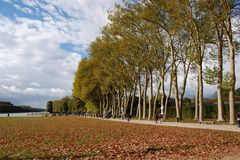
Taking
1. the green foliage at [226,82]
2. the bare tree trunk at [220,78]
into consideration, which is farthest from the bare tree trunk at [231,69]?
the bare tree trunk at [220,78]

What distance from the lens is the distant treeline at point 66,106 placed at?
13648 cm

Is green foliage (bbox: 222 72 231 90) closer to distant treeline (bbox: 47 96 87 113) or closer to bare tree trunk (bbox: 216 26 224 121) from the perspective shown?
bare tree trunk (bbox: 216 26 224 121)

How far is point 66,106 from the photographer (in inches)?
6319

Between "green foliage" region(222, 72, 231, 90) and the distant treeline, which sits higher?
the distant treeline

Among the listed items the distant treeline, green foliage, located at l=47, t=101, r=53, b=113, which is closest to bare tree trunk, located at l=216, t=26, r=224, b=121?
the distant treeline

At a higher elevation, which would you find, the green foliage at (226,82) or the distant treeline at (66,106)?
the distant treeline at (66,106)

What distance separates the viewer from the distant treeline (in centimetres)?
13648

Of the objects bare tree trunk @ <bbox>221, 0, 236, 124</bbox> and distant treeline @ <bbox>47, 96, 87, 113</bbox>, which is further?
distant treeline @ <bbox>47, 96, 87, 113</bbox>

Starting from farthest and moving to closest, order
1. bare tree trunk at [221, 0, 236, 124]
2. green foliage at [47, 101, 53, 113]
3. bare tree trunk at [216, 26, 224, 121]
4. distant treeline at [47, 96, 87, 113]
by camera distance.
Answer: green foliage at [47, 101, 53, 113] < distant treeline at [47, 96, 87, 113] < bare tree trunk at [216, 26, 224, 121] < bare tree trunk at [221, 0, 236, 124]

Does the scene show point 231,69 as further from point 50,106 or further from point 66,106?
point 50,106

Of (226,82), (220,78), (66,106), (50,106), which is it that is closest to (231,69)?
(226,82)

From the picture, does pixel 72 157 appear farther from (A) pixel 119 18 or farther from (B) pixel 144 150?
(A) pixel 119 18

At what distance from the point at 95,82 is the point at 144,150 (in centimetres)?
6757

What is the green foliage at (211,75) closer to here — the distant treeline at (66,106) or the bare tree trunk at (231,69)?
the bare tree trunk at (231,69)
